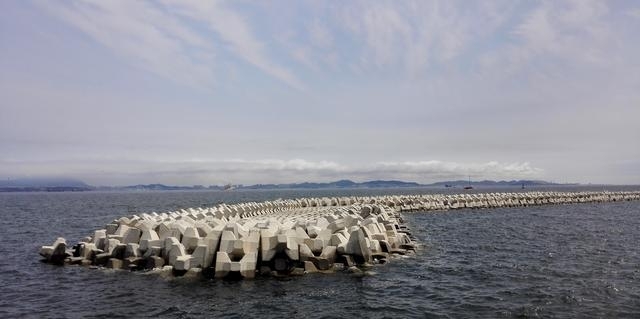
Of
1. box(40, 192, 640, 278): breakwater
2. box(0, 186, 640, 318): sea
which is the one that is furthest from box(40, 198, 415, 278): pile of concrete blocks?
box(0, 186, 640, 318): sea

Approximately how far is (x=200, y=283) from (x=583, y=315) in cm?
1027

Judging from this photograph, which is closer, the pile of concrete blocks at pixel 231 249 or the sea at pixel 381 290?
the sea at pixel 381 290

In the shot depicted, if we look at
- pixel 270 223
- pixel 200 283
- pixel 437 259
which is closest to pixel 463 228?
pixel 437 259

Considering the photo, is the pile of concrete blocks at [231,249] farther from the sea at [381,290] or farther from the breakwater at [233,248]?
the sea at [381,290]

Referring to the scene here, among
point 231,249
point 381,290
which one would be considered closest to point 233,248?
point 231,249

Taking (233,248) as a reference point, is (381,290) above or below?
below

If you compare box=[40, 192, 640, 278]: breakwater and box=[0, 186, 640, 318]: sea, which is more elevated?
box=[40, 192, 640, 278]: breakwater

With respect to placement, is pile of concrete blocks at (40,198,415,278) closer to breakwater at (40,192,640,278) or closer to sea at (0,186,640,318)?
breakwater at (40,192,640,278)

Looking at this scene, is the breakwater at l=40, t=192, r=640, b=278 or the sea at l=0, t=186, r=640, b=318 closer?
the sea at l=0, t=186, r=640, b=318

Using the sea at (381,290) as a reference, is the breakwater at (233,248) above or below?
above

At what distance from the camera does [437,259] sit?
18797 mm

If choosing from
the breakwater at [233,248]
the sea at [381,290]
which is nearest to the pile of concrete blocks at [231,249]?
the breakwater at [233,248]

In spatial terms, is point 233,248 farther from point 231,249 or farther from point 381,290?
point 381,290

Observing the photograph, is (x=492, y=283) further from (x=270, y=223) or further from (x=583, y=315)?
(x=270, y=223)
